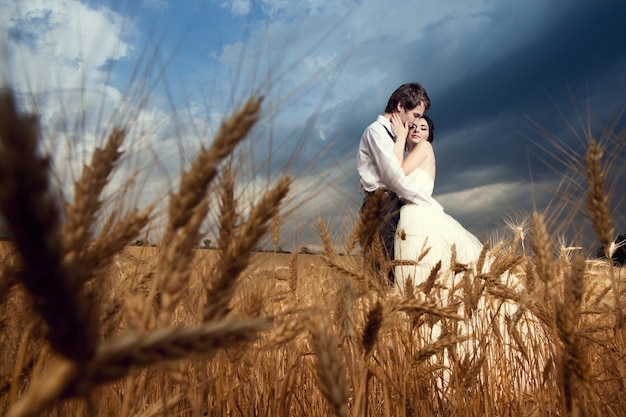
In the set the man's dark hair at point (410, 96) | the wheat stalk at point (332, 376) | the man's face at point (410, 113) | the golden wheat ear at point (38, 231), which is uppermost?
the man's dark hair at point (410, 96)

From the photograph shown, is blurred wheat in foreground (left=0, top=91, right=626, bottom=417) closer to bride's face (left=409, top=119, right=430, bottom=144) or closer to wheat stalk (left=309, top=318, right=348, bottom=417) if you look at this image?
wheat stalk (left=309, top=318, right=348, bottom=417)

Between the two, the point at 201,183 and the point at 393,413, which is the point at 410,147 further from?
the point at 201,183

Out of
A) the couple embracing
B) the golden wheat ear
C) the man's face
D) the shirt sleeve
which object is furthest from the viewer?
the man's face

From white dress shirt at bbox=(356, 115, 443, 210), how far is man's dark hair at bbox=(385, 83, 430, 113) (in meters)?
0.25

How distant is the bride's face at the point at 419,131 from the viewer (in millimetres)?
5129

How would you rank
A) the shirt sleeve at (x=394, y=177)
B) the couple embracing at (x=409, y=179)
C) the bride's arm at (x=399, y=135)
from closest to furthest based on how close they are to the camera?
the couple embracing at (x=409, y=179), the shirt sleeve at (x=394, y=177), the bride's arm at (x=399, y=135)

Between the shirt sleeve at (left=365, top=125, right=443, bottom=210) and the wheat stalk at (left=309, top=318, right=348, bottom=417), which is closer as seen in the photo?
the wheat stalk at (left=309, top=318, right=348, bottom=417)

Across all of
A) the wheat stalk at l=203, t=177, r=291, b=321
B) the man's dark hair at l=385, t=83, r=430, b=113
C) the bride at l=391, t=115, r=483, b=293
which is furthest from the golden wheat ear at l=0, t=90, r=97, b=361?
the man's dark hair at l=385, t=83, r=430, b=113

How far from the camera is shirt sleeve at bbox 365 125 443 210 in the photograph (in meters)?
4.53

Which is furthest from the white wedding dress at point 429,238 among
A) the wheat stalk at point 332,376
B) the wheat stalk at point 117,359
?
the wheat stalk at point 117,359

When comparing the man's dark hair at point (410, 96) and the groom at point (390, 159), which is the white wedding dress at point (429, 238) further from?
the man's dark hair at point (410, 96)

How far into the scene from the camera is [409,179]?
4590mm

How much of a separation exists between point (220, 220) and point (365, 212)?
50cm

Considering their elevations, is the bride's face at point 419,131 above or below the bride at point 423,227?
above
